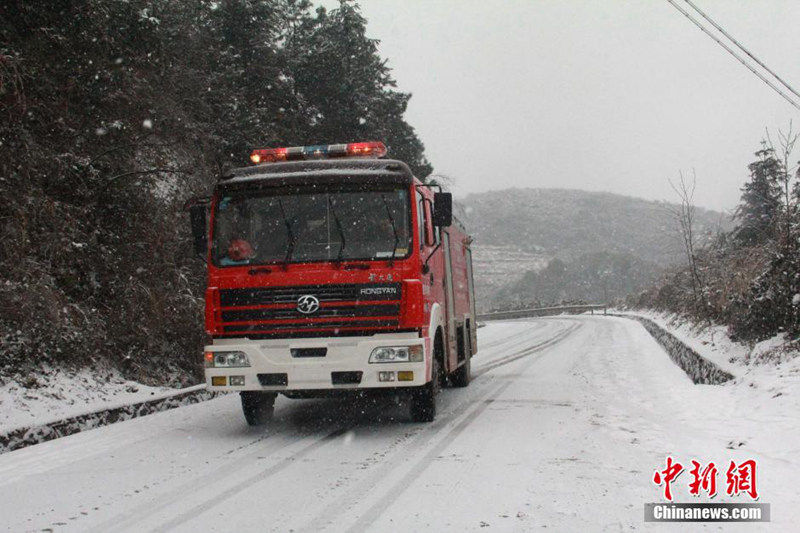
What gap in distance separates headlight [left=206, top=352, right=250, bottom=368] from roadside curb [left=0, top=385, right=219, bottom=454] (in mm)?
1782

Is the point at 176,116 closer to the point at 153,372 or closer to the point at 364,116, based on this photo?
Answer: the point at 153,372

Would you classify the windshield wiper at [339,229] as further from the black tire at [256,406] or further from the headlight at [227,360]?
the black tire at [256,406]

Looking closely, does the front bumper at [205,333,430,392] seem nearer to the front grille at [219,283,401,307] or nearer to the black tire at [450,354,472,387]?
the front grille at [219,283,401,307]

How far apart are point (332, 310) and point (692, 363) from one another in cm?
895

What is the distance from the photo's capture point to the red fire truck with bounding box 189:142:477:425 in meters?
7.06

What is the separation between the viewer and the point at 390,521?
172 inches

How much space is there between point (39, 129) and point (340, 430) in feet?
22.4

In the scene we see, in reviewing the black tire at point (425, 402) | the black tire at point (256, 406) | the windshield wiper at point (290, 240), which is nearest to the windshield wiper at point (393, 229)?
the windshield wiper at point (290, 240)

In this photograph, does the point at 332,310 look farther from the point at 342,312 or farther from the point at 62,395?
Answer: the point at 62,395

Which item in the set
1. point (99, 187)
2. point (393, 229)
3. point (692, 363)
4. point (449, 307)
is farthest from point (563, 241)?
point (393, 229)

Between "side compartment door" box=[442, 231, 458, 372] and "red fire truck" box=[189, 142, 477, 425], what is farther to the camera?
"side compartment door" box=[442, 231, 458, 372]

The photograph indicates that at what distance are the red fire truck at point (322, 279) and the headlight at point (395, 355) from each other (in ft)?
0.03

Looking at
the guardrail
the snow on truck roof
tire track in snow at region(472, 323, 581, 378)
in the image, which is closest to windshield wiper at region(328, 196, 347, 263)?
the snow on truck roof

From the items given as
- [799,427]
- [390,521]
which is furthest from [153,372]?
[799,427]
